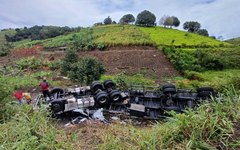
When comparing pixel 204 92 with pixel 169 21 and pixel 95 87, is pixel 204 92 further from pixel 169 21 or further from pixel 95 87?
pixel 169 21

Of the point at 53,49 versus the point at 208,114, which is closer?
the point at 208,114

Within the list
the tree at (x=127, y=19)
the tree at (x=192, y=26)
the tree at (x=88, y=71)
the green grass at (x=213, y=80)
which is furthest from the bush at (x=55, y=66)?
the tree at (x=192, y=26)

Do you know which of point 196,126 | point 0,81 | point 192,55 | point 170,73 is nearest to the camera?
point 196,126

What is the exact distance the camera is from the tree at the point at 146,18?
49.4 meters

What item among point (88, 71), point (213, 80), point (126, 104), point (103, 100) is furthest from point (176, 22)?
point (103, 100)

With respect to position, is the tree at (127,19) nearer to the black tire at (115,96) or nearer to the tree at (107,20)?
the tree at (107,20)

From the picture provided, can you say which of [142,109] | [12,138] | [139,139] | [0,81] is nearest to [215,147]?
[139,139]

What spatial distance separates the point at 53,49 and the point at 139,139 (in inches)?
1513

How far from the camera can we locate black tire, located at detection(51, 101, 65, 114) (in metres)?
9.91

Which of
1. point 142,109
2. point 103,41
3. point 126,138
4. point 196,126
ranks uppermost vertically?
point 103,41

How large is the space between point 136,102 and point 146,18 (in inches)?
1621

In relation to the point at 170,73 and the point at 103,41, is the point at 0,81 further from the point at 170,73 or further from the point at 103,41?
the point at 103,41

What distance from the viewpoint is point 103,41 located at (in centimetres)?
3584

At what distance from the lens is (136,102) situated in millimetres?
10953
